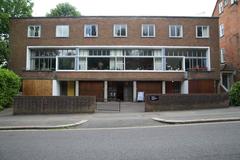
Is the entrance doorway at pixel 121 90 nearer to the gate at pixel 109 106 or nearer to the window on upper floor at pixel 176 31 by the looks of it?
the gate at pixel 109 106

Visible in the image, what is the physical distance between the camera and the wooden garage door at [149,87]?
3292cm

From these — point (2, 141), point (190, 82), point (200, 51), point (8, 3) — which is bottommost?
point (2, 141)

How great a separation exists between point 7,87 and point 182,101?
48.4 ft

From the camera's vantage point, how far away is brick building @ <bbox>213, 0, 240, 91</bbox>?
35.0 meters

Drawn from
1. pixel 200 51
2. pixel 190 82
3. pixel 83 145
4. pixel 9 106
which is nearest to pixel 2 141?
pixel 83 145

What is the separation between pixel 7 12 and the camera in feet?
125

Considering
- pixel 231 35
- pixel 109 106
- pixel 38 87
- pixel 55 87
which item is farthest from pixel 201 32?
pixel 38 87

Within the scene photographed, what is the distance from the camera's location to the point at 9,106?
25.5m

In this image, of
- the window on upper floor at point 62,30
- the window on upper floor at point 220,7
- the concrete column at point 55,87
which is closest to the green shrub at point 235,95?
the concrete column at point 55,87

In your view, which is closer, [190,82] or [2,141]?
[2,141]

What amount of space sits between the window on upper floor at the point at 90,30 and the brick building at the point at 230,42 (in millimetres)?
16134

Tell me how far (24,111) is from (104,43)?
1447 cm

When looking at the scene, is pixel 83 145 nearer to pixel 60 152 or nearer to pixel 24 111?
pixel 60 152

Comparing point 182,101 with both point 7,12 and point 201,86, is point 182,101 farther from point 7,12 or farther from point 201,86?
point 7,12
